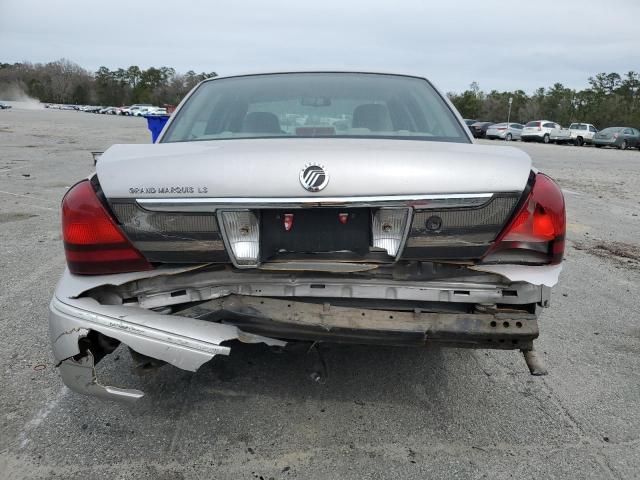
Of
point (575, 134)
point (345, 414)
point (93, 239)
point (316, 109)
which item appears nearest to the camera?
point (93, 239)

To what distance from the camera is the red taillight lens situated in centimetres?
214

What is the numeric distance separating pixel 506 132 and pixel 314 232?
3824 cm

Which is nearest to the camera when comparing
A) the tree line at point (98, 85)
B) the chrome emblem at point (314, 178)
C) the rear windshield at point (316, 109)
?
the chrome emblem at point (314, 178)

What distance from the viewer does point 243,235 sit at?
2.13 meters

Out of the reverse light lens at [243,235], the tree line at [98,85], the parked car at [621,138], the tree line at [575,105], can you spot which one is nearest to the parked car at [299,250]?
the reverse light lens at [243,235]

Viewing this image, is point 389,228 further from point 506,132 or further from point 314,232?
point 506,132

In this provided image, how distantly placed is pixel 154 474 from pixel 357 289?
43.3 inches

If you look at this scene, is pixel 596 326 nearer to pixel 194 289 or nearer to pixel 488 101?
pixel 194 289

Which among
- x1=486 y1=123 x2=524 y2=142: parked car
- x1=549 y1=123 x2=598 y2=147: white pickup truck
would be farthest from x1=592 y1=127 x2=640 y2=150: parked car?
x1=486 y1=123 x2=524 y2=142: parked car

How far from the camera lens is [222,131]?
2.91 metres

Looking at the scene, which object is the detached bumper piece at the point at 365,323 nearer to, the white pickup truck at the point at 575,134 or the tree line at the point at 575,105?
the white pickup truck at the point at 575,134

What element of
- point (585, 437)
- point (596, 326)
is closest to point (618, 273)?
point (596, 326)

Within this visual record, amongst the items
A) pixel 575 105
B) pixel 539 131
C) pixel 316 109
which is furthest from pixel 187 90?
pixel 316 109

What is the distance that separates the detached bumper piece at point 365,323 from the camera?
218cm
